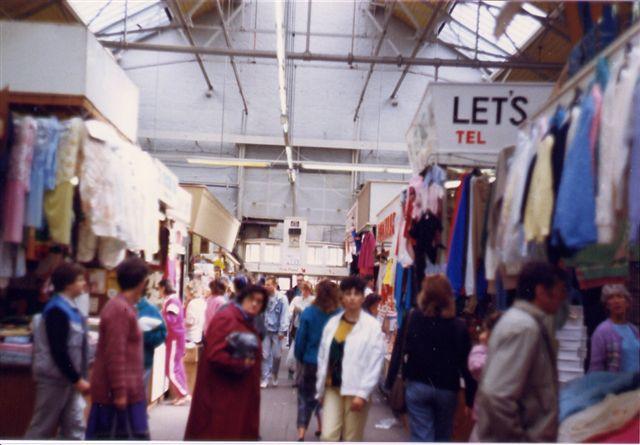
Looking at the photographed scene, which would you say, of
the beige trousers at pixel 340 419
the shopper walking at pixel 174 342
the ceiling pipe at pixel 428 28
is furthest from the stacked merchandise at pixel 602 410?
the ceiling pipe at pixel 428 28

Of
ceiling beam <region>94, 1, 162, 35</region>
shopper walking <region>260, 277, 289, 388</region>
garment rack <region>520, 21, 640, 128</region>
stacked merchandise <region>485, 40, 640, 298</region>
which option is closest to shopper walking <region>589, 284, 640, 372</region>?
stacked merchandise <region>485, 40, 640, 298</region>

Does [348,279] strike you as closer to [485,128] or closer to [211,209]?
[485,128]

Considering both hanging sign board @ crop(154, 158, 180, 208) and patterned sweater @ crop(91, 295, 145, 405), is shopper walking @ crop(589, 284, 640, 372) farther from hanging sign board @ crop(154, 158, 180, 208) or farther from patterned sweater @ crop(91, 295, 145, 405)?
hanging sign board @ crop(154, 158, 180, 208)

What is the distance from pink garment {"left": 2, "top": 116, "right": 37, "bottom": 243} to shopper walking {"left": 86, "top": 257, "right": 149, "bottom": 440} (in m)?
0.62

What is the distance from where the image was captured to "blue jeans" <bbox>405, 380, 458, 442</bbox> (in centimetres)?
433

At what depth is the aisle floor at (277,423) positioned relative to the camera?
6.25 m

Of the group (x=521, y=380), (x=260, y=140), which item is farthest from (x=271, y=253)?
(x=521, y=380)

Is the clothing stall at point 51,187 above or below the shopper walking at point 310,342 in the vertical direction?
above

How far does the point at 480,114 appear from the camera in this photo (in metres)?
5.00

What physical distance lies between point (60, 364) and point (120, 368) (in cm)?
34

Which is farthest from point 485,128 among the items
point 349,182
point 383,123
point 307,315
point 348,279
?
point 349,182

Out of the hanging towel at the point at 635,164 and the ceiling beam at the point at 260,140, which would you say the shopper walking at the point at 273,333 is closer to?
the hanging towel at the point at 635,164

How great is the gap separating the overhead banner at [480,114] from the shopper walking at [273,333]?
17.9ft

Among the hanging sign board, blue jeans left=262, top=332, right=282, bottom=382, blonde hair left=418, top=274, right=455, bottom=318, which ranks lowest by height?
blue jeans left=262, top=332, right=282, bottom=382
